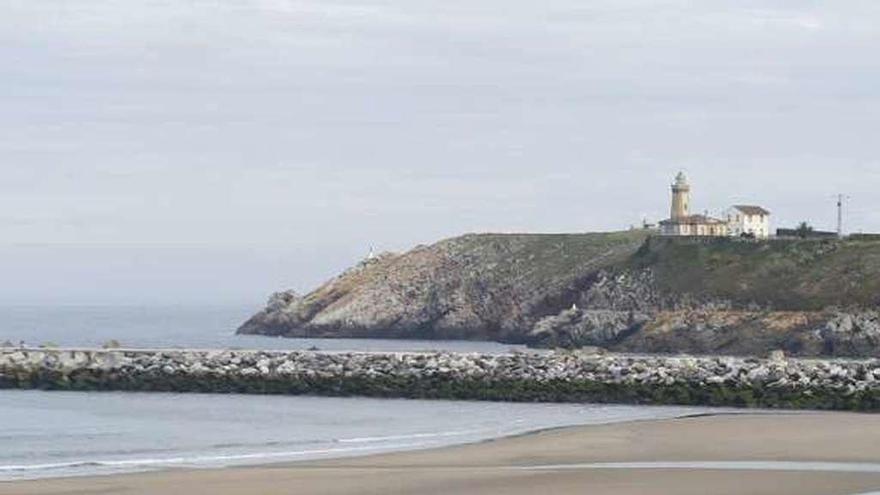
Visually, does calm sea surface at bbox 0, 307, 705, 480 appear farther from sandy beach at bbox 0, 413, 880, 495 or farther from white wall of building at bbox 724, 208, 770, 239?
white wall of building at bbox 724, 208, 770, 239

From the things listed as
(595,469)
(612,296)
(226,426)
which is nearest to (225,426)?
(226,426)

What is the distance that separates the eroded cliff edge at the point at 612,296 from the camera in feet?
212

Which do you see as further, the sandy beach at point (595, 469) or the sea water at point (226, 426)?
the sea water at point (226, 426)

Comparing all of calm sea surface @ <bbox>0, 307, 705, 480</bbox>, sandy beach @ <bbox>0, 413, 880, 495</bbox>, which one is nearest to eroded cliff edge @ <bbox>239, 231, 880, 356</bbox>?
calm sea surface @ <bbox>0, 307, 705, 480</bbox>

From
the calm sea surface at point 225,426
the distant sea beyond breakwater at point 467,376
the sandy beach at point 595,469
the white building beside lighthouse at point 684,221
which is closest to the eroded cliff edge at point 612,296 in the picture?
the white building beside lighthouse at point 684,221

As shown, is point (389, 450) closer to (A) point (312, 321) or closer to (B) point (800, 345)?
(B) point (800, 345)

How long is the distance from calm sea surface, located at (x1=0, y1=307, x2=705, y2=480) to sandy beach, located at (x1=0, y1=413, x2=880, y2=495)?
5.06ft

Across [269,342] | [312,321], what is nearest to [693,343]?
[269,342]

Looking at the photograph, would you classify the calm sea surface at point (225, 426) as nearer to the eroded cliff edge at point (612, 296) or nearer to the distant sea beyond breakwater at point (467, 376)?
the distant sea beyond breakwater at point (467, 376)

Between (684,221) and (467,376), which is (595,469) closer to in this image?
(467,376)

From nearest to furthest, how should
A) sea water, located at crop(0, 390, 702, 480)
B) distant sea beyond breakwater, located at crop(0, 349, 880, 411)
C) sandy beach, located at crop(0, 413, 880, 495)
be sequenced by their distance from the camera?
sandy beach, located at crop(0, 413, 880, 495), sea water, located at crop(0, 390, 702, 480), distant sea beyond breakwater, located at crop(0, 349, 880, 411)

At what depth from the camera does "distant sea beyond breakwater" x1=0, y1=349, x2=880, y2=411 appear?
38.4m

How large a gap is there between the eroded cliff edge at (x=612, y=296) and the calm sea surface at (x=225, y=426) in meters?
25.6

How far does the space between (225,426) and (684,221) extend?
62333mm
